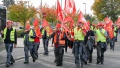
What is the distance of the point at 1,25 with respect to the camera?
15.9 metres

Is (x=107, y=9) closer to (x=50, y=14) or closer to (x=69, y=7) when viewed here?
(x=50, y=14)

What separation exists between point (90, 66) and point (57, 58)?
1.37 m

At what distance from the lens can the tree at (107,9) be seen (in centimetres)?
6900

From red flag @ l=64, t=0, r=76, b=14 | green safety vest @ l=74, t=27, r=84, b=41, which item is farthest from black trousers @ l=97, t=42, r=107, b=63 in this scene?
red flag @ l=64, t=0, r=76, b=14

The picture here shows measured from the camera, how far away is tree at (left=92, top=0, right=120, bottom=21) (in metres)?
69.0

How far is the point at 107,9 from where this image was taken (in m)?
69.8

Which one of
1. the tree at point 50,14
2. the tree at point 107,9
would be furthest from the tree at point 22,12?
the tree at point 107,9

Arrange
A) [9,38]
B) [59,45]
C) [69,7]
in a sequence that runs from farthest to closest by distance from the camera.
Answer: [69,7]
[59,45]
[9,38]

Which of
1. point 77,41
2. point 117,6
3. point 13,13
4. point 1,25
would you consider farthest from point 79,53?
point 117,6

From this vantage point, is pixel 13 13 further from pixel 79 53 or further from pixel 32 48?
pixel 79 53

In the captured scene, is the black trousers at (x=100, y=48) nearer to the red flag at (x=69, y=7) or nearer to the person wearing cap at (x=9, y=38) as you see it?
the red flag at (x=69, y=7)

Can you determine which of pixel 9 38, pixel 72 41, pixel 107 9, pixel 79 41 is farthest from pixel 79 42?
pixel 107 9

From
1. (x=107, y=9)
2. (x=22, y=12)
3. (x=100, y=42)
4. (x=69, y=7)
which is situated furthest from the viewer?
(x=107, y=9)

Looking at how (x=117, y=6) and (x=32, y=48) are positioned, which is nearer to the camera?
(x=32, y=48)
